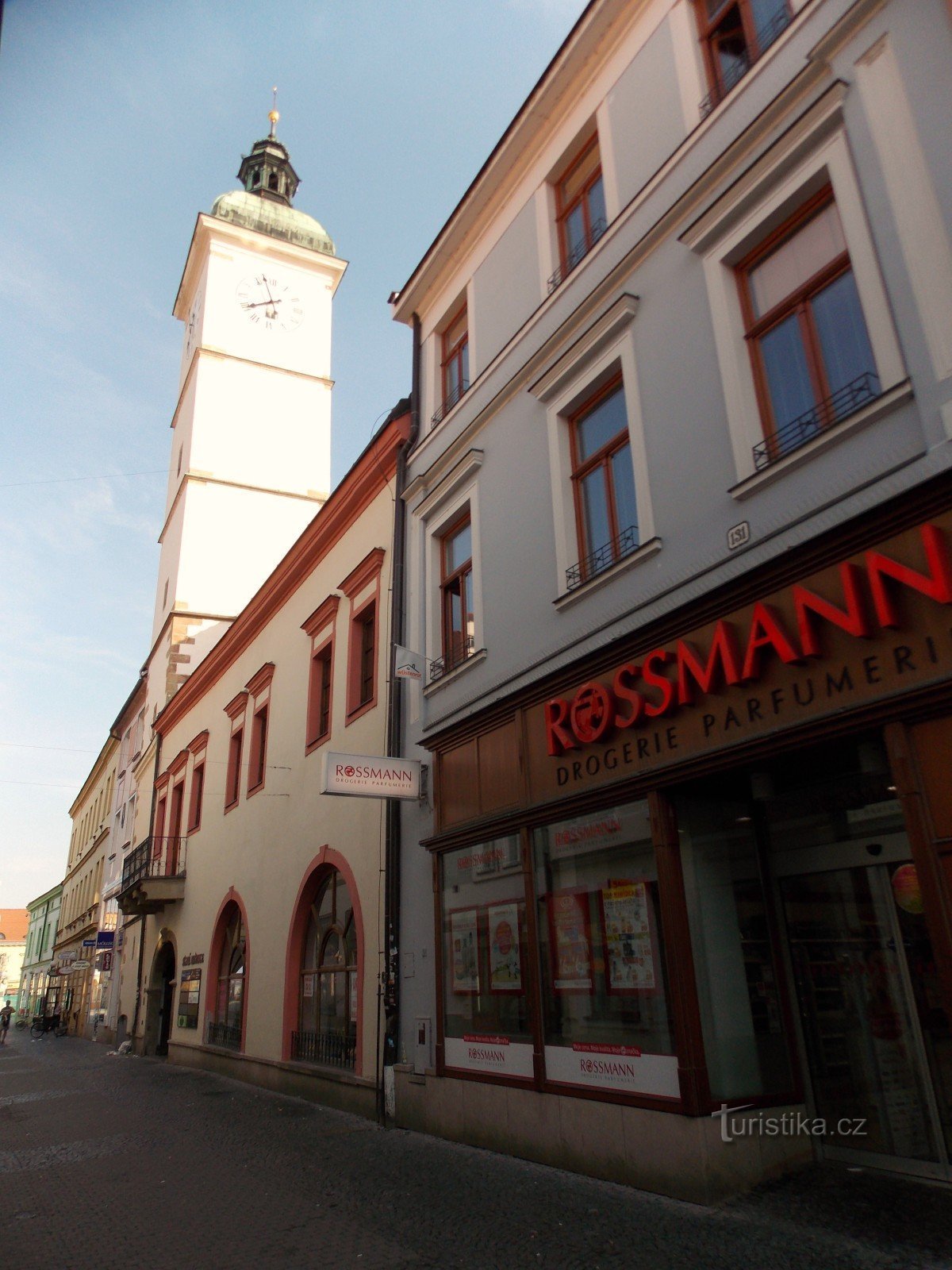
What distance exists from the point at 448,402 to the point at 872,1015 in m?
8.96

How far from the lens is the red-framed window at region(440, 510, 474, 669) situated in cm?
1126

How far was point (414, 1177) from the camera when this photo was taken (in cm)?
806

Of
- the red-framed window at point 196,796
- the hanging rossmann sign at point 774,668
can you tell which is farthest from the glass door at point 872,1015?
the red-framed window at point 196,796

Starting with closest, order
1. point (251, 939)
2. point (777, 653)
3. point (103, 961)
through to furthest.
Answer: point (777, 653)
point (251, 939)
point (103, 961)

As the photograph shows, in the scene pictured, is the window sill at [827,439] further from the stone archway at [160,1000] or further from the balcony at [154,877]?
the stone archway at [160,1000]

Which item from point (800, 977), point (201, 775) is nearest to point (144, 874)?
point (201, 775)

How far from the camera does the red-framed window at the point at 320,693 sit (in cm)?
1556

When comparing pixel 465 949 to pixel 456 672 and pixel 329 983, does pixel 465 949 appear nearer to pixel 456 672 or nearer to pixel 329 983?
pixel 456 672

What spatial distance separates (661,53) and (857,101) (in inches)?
128

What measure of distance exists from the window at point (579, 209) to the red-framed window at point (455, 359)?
216 centimetres

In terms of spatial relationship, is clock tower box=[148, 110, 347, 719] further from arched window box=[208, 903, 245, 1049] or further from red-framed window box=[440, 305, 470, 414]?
red-framed window box=[440, 305, 470, 414]

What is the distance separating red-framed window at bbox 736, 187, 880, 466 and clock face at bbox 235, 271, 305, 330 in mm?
30042

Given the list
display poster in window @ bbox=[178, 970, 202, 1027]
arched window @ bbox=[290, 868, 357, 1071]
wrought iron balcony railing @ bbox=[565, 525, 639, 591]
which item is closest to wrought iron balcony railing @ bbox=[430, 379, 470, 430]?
wrought iron balcony railing @ bbox=[565, 525, 639, 591]

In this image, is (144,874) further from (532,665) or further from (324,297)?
(324,297)
